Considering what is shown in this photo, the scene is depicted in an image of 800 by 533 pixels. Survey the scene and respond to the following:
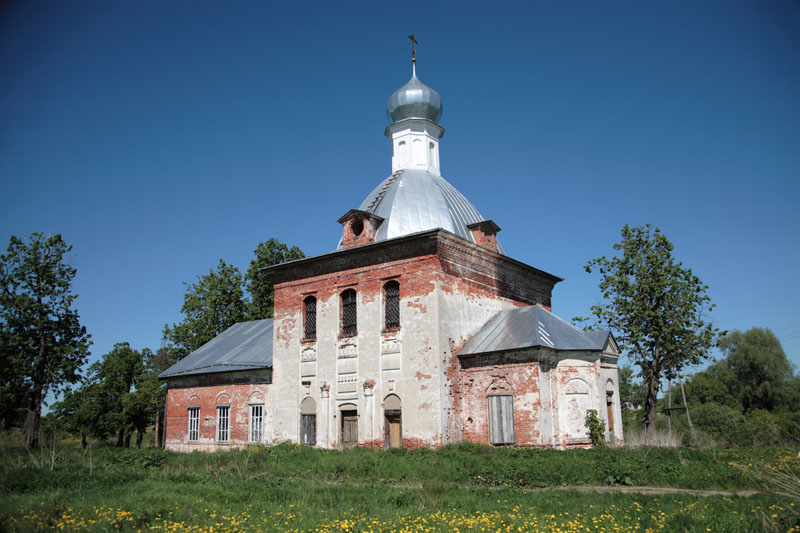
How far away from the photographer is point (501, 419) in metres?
17.5

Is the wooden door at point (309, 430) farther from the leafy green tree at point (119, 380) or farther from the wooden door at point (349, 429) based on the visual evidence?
the leafy green tree at point (119, 380)

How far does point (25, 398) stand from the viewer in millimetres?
29219

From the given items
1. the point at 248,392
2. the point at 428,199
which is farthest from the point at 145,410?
the point at 428,199

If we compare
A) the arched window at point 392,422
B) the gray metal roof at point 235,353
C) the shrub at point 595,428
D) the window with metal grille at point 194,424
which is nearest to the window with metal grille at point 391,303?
the arched window at point 392,422

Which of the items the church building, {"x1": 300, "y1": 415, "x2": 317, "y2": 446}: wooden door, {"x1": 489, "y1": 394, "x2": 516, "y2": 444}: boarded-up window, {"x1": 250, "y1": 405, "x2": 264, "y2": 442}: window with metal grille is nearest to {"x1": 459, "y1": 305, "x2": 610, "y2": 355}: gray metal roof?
the church building

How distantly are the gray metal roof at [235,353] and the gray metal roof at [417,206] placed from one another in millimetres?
7154

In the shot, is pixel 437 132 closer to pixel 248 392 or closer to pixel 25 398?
pixel 248 392

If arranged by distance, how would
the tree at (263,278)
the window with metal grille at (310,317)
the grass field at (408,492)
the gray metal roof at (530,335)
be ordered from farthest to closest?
1. the tree at (263,278)
2. the window with metal grille at (310,317)
3. the gray metal roof at (530,335)
4. the grass field at (408,492)

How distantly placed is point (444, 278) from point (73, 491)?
450 inches

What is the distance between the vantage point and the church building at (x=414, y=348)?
1769 centimetres

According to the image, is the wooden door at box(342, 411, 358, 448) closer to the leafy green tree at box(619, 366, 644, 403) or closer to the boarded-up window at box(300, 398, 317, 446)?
the boarded-up window at box(300, 398, 317, 446)

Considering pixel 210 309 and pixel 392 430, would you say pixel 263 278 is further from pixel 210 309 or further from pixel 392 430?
pixel 392 430

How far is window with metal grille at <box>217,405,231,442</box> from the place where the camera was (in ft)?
78.0

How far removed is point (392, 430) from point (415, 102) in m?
13.4
